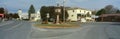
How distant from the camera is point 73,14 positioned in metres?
Result: 161

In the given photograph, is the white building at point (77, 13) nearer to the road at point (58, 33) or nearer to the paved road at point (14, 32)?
the paved road at point (14, 32)

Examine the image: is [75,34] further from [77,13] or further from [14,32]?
[77,13]

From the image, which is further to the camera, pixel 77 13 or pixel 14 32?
pixel 77 13

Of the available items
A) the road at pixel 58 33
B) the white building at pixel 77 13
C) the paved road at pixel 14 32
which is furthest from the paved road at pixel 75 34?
the white building at pixel 77 13

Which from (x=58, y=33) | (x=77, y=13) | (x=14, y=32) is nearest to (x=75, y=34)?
(x=58, y=33)

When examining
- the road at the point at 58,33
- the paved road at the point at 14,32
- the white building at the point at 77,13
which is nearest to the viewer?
the paved road at the point at 14,32

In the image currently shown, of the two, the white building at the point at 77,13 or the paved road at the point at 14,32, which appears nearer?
the paved road at the point at 14,32

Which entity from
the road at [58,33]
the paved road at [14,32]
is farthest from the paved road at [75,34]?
the paved road at [14,32]

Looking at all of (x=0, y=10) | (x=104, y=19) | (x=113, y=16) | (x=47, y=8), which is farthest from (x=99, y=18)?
(x=0, y=10)

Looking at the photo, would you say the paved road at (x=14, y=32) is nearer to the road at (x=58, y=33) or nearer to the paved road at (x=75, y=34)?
the road at (x=58, y=33)

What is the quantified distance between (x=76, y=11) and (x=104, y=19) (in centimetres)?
1810

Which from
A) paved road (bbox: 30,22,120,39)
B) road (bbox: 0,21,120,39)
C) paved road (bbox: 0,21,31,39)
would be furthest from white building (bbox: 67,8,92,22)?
paved road (bbox: 30,22,120,39)

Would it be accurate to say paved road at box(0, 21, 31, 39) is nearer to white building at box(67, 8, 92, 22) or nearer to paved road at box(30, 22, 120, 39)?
paved road at box(30, 22, 120, 39)

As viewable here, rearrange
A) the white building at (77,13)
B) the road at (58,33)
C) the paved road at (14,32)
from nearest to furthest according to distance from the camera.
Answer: the paved road at (14,32), the road at (58,33), the white building at (77,13)
